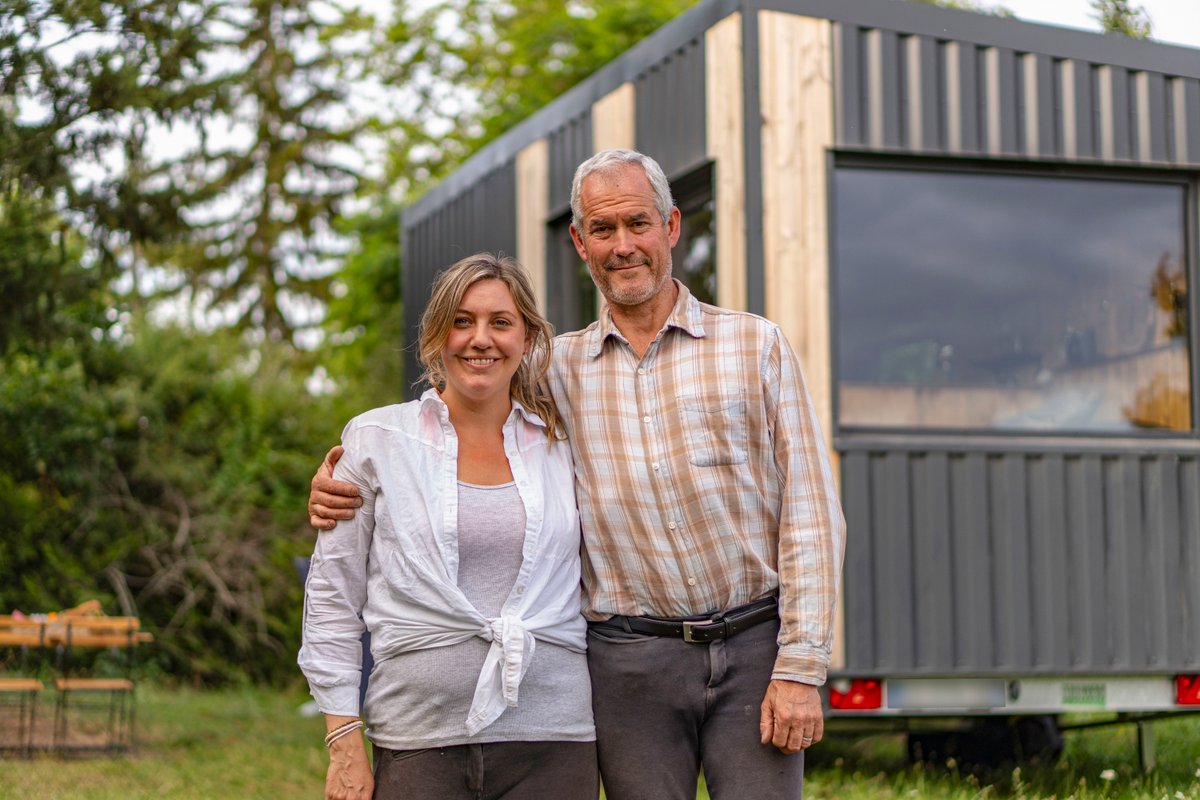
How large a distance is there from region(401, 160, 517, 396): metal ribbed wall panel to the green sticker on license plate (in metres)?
3.62

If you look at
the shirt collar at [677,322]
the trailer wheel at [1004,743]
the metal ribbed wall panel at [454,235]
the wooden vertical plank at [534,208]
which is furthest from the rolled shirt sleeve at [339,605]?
the metal ribbed wall panel at [454,235]

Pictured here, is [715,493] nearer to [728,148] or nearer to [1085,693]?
[728,148]

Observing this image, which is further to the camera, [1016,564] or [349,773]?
[1016,564]

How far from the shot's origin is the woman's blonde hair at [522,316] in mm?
2744

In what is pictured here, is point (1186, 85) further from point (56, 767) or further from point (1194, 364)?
point (56, 767)

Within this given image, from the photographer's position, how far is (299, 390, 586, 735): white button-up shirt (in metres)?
2.62

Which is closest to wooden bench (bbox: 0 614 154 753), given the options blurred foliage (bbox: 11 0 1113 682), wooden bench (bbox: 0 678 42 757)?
wooden bench (bbox: 0 678 42 757)

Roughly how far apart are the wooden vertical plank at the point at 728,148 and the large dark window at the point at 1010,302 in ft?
1.37

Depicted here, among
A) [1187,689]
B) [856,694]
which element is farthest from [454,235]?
[1187,689]

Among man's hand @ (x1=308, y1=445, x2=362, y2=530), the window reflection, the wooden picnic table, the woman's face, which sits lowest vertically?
the wooden picnic table

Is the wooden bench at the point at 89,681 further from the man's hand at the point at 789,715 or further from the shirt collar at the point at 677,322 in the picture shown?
the man's hand at the point at 789,715

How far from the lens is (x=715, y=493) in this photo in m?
2.80

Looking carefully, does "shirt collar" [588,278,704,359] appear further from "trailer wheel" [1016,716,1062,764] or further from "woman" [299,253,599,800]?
"trailer wheel" [1016,716,1062,764]

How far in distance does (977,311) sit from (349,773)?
4.03 meters
